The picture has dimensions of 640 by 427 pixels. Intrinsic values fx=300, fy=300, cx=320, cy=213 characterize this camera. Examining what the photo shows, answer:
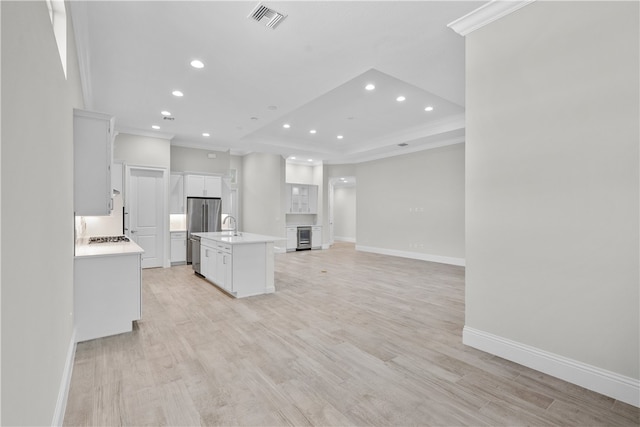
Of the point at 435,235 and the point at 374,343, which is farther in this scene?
the point at 435,235

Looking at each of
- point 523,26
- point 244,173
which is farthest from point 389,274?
point 244,173

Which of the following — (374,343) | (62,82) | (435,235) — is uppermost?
(62,82)

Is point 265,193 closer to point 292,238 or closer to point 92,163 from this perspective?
point 292,238

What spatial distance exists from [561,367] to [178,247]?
7337 millimetres

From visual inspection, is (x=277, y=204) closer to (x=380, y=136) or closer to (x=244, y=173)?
(x=244, y=173)

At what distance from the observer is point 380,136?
7.95 m

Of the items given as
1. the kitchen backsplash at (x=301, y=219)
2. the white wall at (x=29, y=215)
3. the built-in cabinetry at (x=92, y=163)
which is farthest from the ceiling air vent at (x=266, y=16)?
the kitchen backsplash at (x=301, y=219)

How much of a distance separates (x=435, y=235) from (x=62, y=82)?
7704mm

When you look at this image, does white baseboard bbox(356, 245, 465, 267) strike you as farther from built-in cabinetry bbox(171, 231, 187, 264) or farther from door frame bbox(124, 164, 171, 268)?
door frame bbox(124, 164, 171, 268)

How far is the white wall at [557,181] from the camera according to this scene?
2.11 metres

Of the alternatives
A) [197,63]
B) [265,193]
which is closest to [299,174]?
[265,193]

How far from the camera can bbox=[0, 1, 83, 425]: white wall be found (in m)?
0.93

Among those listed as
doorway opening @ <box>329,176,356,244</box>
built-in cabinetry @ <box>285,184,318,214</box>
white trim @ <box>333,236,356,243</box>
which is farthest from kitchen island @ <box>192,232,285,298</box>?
white trim @ <box>333,236,356,243</box>

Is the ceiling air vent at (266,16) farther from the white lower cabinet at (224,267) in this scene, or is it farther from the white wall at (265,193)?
the white wall at (265,193)
